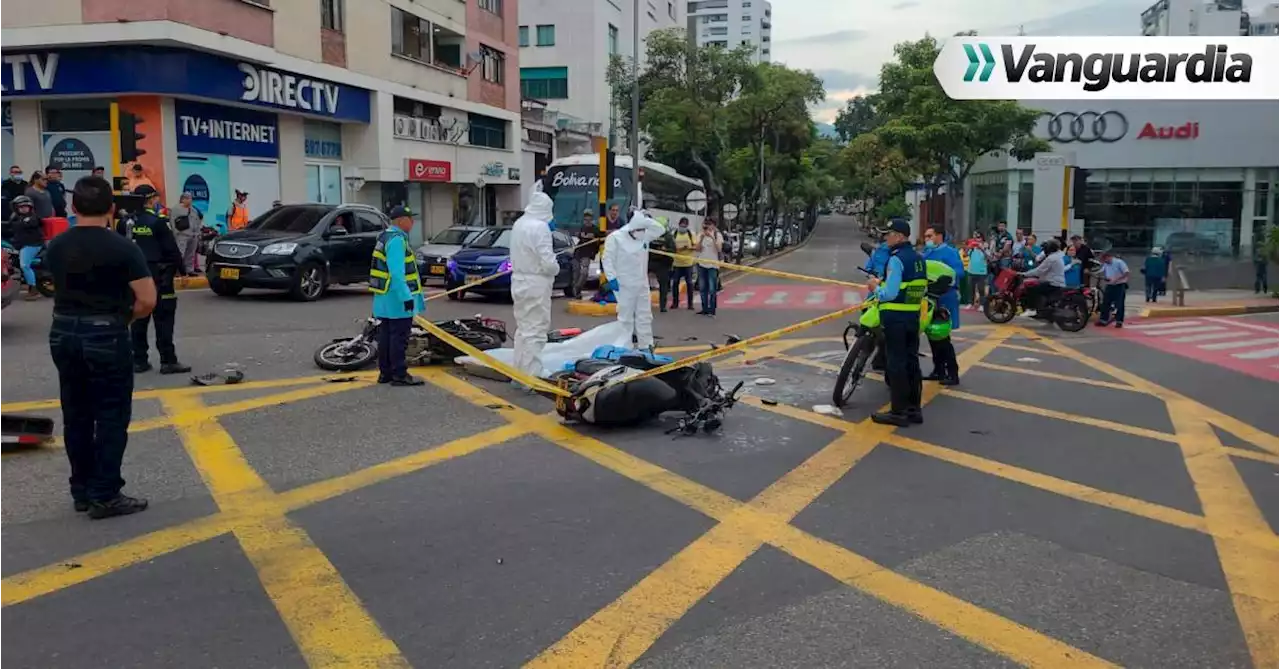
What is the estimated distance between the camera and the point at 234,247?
16.6 m

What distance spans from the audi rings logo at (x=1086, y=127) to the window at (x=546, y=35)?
3148 centimetres

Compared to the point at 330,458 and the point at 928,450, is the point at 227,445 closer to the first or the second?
the point at 330,458

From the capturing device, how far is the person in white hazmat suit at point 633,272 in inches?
467

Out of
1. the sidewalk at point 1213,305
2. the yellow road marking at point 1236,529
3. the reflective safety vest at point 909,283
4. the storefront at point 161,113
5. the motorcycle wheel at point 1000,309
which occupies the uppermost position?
the storefront at point 161,113

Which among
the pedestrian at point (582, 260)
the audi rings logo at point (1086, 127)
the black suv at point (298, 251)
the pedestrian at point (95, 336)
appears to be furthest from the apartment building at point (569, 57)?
the pedestrian at point (95, 336)

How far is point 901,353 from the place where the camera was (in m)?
8.66

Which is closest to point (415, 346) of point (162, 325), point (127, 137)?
point (162, 325)

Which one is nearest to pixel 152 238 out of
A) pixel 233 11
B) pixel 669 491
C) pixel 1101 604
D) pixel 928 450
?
pixel 669 491

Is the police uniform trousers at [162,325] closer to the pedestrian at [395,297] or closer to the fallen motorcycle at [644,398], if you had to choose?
the pedestrian at [395,297]

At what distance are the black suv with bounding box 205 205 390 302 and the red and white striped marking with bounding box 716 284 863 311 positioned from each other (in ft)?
22.2

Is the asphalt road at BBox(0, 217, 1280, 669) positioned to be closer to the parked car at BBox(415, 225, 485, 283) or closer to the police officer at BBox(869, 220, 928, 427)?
the police officer at BBox(869, 220, 928, 427)

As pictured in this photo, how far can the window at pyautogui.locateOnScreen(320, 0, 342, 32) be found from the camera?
28869mm

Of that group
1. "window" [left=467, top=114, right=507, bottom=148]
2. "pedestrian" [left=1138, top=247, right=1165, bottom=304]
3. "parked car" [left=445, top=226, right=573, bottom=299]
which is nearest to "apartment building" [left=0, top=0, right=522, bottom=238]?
"window" [left=467, top=114, right=507, bottom=148]

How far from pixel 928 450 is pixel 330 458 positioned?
439 centimetres
